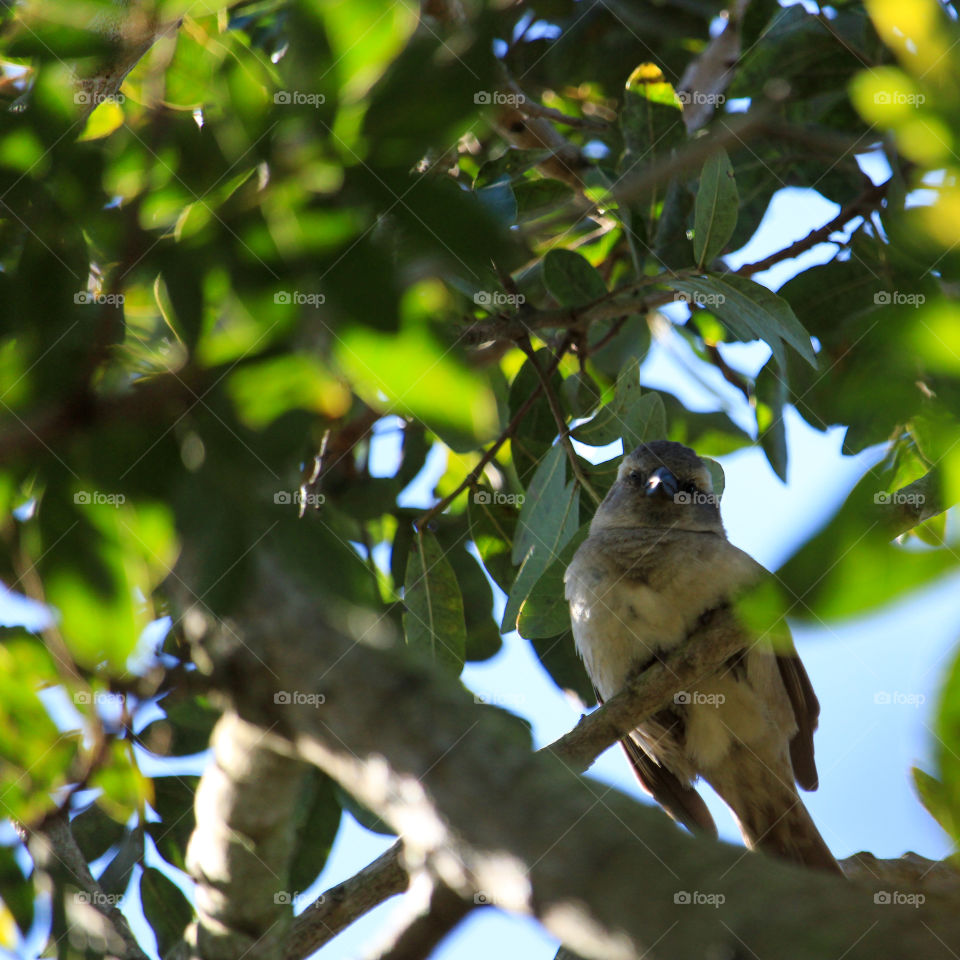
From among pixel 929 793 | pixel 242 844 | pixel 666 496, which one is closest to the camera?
pixel 242 844

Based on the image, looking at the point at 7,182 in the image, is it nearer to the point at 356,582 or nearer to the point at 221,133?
the point at 221,133

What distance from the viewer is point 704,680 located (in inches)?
165

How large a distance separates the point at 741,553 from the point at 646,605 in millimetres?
582

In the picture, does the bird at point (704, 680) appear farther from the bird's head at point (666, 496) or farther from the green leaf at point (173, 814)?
the green leaf at point (173, 814)

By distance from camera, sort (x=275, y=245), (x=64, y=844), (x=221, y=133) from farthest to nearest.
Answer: (x=64, y=844) < (x=221, y=133) < (x=275, y=245)

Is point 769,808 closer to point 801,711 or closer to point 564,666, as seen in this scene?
point 801,711

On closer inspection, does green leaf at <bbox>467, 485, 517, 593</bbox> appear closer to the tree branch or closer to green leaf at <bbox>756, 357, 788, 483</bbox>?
green leaf at <bbox>756, 357, 788, 483</bbox>

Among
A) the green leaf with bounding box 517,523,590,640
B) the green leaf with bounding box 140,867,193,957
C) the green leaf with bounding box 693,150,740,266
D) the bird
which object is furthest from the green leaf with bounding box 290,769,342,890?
the green leaf with bounding box 693,150,740,266

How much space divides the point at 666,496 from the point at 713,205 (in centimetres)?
198

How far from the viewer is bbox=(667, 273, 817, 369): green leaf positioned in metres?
2.43

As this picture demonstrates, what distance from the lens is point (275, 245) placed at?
1.26m

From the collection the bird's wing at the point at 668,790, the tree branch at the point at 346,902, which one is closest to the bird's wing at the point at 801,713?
the bird's wing at the point at 668,790

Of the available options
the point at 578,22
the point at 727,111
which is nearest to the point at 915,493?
the point at 727,111

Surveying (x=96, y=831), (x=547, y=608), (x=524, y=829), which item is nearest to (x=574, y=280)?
(x=547, y=608)
